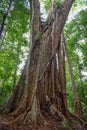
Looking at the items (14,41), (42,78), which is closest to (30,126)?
(42,78)

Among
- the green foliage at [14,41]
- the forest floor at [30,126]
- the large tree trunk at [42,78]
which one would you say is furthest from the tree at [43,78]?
the green foliage at [14,41]

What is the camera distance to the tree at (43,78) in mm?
5418

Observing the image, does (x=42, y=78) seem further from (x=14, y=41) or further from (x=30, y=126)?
(x=14, y=41)

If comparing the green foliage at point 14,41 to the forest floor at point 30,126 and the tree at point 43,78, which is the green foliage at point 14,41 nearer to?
the tree at point 43,78

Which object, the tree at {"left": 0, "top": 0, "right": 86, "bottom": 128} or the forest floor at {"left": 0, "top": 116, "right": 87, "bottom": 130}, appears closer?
the forest floor at {"left": 0, "top": 116, "right": 87, "bottom": 130}

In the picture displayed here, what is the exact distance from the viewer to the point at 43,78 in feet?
20.8

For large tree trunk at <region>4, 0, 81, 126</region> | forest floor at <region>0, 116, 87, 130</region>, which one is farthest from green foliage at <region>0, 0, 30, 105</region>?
forest floor at <region>0, 116, 87, 130</region>

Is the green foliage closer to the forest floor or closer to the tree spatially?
the tree

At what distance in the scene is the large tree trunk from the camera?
543 cm

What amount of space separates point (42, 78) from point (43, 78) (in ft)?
0.25

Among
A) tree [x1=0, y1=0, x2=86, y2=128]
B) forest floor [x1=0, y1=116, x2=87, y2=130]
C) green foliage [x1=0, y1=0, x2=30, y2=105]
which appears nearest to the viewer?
forest floor [x1=0, y1=116, x2=87, y2=130]

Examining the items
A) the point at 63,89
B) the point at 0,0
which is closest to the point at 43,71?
the point at 63,89

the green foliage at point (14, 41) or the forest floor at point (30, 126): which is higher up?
the green foliage at point (14, 41)

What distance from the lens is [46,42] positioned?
6.98 meters
